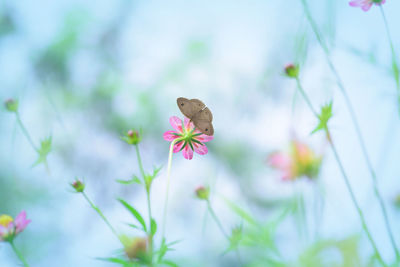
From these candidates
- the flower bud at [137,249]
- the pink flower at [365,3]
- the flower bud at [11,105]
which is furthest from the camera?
the flower bud at [11,105]

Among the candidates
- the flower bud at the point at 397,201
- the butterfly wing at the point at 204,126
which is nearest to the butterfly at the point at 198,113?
the butterfly wing at the point at 204,126

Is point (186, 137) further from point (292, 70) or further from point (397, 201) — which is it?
point (397, 201)

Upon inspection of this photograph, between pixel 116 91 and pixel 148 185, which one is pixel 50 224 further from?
pixel 148 185

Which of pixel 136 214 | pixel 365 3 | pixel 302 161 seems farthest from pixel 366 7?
pixel 136 214

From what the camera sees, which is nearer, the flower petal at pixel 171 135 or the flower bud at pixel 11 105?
the flower petal at pixel 171 135

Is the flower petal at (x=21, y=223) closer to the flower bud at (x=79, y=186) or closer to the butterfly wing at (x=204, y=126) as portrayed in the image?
the flower bud at (x=79, y=186)

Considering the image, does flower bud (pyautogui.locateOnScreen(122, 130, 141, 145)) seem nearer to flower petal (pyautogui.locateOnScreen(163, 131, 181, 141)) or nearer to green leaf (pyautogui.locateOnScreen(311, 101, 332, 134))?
flower petal (pyautogui.locateOnScreen(163, 131, 181, 141))

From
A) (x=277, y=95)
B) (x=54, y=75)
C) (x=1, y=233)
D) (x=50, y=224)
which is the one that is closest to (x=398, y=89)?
(x=1, y=233)

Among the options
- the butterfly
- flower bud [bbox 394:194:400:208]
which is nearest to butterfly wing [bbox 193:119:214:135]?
the butterfly
